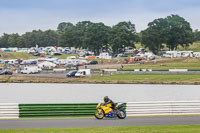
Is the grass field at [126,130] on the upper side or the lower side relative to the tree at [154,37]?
lower

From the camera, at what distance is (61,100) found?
58.1 metres

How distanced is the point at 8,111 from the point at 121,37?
365 ft

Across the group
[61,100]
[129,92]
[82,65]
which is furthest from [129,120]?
[82,65]

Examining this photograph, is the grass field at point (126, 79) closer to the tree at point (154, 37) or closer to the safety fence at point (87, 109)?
the safety fence at point (87, 109)

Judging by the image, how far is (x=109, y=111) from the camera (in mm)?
25703

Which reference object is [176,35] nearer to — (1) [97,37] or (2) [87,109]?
(1) [97,37]

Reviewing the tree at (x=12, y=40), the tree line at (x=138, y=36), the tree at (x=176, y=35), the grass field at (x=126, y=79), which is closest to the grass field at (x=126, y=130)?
the grass field at (x=126, y=79)

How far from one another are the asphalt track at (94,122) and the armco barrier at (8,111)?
95cm

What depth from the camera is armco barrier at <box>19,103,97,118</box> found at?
26922 mm

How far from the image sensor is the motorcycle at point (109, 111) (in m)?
25.7

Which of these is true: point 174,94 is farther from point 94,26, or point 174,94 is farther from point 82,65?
point 94,26

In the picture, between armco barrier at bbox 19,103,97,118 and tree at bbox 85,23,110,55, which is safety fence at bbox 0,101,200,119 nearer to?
armco barrier at bbox 19,103,97,118

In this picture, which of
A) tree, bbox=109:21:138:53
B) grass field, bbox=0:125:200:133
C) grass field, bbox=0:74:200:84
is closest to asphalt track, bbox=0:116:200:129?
grass field, bbox=0:125:200:133

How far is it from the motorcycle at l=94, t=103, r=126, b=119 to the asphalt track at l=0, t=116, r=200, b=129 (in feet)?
1.16
